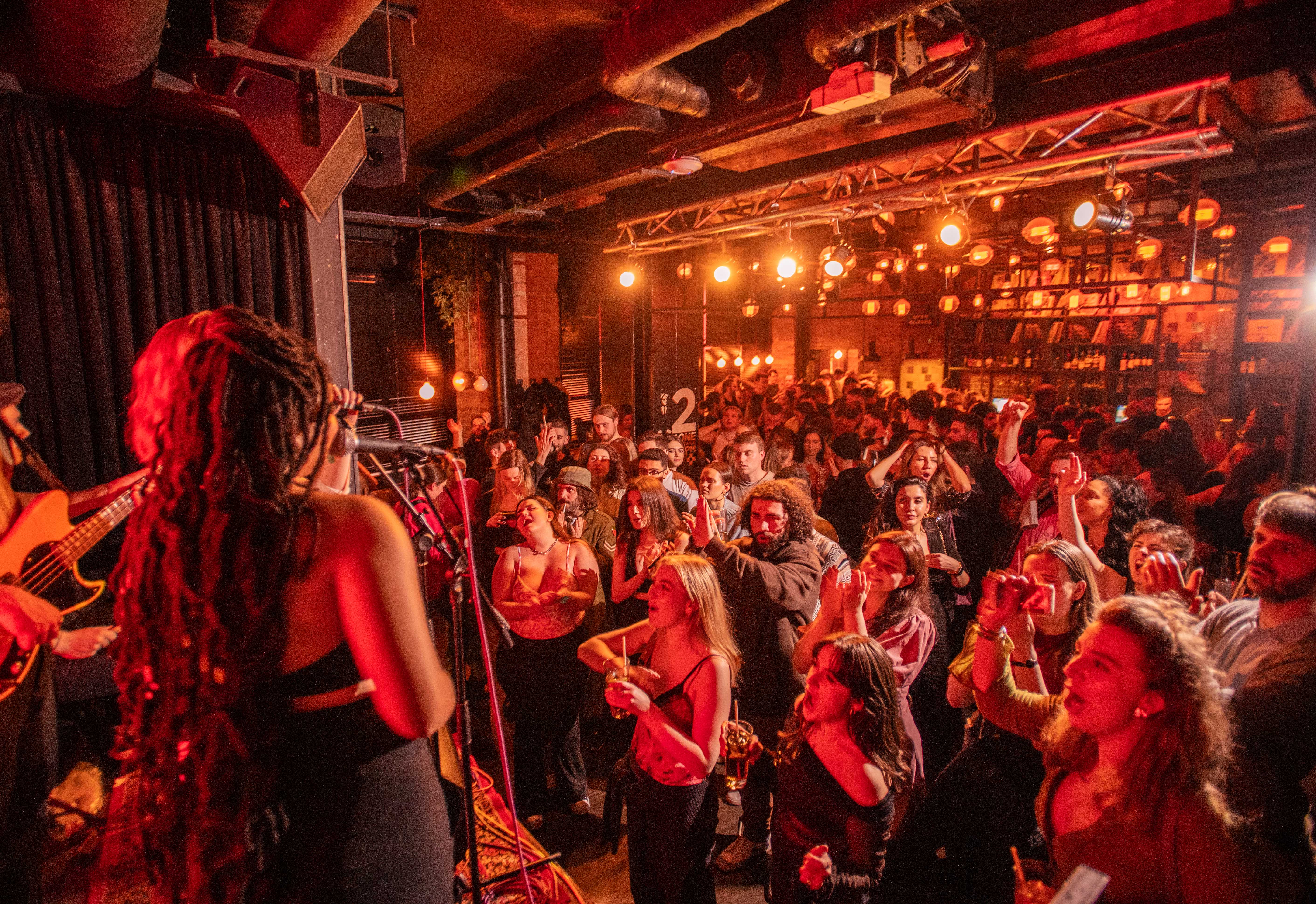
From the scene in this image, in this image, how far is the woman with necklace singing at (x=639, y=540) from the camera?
3523 mm

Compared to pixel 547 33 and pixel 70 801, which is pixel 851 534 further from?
pixel 70 801

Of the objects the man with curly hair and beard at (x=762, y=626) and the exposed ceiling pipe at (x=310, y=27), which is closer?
the exposed ceiling pipe at (x=310, y=27)

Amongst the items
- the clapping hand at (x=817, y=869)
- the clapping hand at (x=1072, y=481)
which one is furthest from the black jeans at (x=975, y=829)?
the clapping hand at (x=1072, y=481)

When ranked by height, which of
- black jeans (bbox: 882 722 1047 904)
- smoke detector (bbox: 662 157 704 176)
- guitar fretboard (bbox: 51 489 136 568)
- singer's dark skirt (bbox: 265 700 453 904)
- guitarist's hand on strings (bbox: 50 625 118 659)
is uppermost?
smoke detector (bbox: 662 157 704 176)

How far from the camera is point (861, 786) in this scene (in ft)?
6.12

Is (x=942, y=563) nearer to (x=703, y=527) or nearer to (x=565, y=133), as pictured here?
(x=703, y=527)

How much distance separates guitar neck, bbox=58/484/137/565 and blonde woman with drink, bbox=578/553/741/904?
1.82 m

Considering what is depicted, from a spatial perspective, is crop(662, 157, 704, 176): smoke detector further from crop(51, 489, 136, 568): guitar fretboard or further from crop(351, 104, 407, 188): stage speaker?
crop(51, 489, 136, 568): guitar fretboard

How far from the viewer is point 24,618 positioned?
204 centimetres

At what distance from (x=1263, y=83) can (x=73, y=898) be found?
6258 millimetres

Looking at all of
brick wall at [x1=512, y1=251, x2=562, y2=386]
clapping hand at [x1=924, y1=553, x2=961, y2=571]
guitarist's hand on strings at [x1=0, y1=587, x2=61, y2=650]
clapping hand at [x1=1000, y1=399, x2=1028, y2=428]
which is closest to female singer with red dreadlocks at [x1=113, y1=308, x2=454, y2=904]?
guitarist's hand on strings at [x1=0, y1=587, x2=61, y2=650]

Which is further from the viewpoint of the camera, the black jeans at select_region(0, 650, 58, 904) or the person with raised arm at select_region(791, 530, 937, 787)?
the person with raised arm at select_region(791, 530, 937, 787)

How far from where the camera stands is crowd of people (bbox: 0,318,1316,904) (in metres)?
1.11

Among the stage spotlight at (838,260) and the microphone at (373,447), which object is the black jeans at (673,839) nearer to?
the microphone at (373,447)
